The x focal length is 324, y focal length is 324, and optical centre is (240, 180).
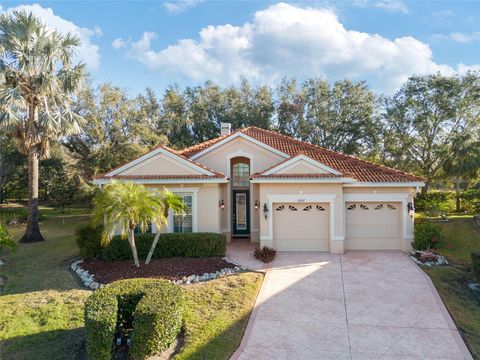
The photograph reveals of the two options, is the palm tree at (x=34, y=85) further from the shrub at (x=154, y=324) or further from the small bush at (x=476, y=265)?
the small bush at (x=476, y=265)

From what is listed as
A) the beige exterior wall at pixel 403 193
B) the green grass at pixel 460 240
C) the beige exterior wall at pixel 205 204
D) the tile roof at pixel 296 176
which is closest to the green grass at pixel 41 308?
the beige exterior wall at pixel 205 204

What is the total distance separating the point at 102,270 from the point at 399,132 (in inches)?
1193

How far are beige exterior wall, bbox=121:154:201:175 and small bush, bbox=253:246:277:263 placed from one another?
17.6ft

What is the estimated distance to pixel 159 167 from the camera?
656 inches

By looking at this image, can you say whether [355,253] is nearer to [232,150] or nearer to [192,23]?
[232,150]

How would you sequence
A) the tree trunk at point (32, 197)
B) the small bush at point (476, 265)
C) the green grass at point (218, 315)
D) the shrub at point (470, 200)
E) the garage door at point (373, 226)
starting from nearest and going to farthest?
1. the green grass at point (218, 315)
2. the small bush at point (476, 265)
3. the garage door at point (373, 226)
4. the tree trunk at point (32, 197)
5. the shrub at point (470, 200)

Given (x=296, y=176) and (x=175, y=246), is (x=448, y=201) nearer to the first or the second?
(x=296, y=176)

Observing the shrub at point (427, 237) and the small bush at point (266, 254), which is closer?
the small bush at point (266, 254)

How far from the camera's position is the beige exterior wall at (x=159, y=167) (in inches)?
651

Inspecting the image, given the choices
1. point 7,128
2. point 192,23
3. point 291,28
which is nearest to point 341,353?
point 291,28

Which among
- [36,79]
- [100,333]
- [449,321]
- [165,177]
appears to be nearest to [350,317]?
[449,321]

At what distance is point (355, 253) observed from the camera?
1555 centimetres

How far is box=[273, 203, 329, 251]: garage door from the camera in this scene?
15.8 meters

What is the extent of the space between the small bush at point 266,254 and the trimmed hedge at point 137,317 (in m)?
6.62
